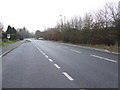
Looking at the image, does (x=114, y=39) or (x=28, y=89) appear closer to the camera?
(x=28, y=89)

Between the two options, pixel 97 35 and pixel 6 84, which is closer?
pixel 6 84

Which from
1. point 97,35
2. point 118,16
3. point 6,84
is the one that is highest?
point 118,16

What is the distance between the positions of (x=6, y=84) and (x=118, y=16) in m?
22.4

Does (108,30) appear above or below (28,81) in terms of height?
above

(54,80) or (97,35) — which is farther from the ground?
(97,35)

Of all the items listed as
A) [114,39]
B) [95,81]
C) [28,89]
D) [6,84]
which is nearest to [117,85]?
[95,81]

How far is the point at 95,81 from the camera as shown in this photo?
263 inches

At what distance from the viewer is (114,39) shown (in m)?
26.3

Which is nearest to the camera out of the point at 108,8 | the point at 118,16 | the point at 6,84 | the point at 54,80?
the point at 6,84

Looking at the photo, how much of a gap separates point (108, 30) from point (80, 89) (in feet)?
74.4

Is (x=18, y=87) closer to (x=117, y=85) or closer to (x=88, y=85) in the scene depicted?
(x=88, y=85)

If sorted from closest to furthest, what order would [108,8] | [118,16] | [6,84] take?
[6,84]
[118,16]
[108,8]

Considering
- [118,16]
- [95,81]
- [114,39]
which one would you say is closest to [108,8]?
[118,16]

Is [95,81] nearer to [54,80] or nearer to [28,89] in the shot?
[54,80]
